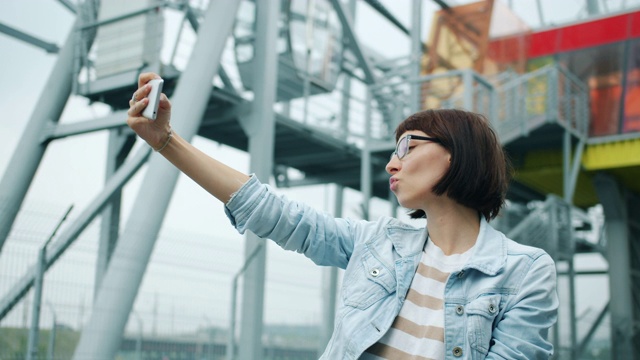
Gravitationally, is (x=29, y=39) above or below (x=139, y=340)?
above

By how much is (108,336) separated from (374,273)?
16.5 feet

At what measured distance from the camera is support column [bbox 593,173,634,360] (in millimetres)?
15406

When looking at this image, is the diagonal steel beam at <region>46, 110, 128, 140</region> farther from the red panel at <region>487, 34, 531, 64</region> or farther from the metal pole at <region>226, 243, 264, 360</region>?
the red panel at <region>487, 34, 531, 64</region>

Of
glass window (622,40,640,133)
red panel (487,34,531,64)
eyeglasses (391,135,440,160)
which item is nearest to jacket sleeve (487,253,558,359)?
eyeglasses (391,135,440,160)

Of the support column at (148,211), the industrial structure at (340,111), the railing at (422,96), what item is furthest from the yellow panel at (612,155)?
the support column at (148,211)

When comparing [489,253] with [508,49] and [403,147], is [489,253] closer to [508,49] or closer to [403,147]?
[403,147]

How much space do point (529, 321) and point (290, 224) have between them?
608 mm

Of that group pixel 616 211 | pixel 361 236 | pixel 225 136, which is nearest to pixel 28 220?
pixel 361 236

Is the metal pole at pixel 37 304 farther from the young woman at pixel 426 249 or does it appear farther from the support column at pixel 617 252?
the support column at pixel 617 252

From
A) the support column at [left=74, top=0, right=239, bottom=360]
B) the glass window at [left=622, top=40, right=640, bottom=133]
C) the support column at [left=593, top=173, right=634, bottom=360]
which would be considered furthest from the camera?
the support column at [left=593, top=173, right=634, bottom=360]

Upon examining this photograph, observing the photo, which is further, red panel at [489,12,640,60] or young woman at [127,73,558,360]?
red panel at [489,12,640,60]

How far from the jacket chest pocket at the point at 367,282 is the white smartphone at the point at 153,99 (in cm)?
62

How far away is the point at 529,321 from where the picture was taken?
1.86 metres


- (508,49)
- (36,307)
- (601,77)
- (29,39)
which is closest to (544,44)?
(601,77)
